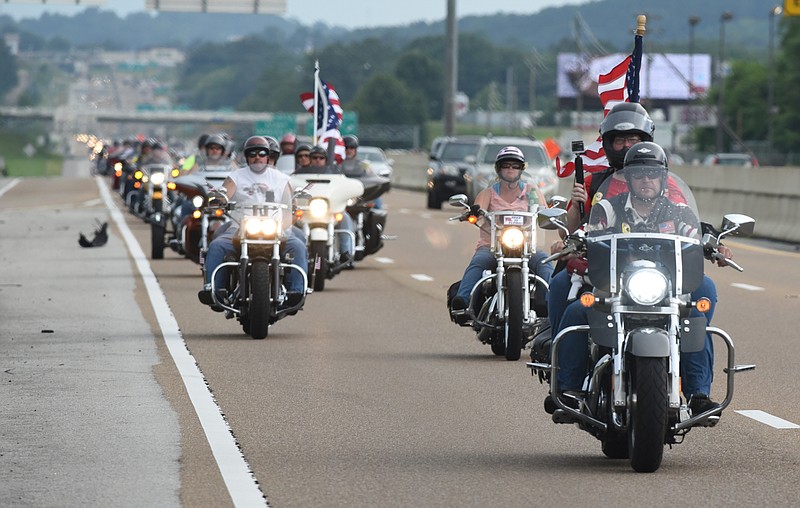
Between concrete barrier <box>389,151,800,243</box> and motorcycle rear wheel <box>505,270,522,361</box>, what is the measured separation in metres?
16.4

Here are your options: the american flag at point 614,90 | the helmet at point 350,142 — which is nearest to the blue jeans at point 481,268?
the american flag at point 614,90

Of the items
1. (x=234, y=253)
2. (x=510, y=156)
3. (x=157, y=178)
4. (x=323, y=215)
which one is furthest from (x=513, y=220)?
(x=157, y=178)

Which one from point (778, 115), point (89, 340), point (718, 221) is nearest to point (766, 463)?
point (89, 340)

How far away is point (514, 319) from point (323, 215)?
7343 mm

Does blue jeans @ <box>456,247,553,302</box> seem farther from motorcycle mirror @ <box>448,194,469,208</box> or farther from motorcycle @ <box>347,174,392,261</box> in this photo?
motorcycle @ <box>347,174,392,261</box>

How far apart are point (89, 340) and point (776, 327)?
5534 mm

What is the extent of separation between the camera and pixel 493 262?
46.6 ft

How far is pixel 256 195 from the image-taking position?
52.1ft

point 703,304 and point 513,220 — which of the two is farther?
point 513,220

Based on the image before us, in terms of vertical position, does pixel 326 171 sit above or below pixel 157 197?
above

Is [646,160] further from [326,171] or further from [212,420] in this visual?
[326,171]

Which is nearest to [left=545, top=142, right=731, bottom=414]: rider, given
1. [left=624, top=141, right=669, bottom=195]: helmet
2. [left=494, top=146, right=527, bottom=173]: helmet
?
[left=624, top=141, right=669, bottom=195]: helmet

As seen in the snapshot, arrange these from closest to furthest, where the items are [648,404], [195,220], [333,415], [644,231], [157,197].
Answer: [648,404]
[644,231]
[333,415]
[195,220]
[157,197]

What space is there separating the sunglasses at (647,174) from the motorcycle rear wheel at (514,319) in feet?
16.1
